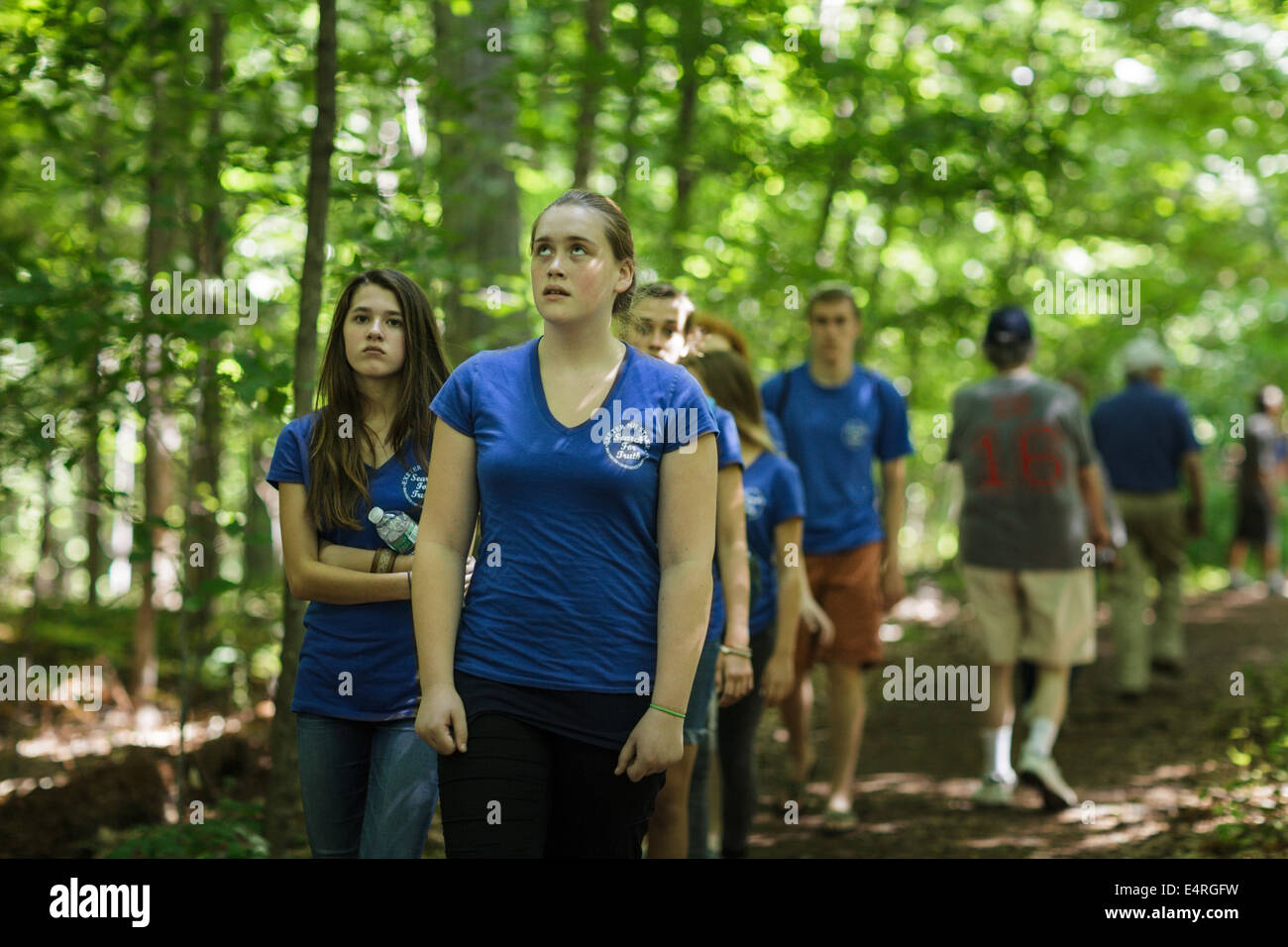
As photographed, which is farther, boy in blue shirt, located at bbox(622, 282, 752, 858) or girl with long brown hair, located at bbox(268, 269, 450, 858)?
boy in blue shirt, located at bbox(622, 282, 752, 858)

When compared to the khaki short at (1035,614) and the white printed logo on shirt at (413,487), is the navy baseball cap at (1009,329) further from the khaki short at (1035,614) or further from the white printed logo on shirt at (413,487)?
the white printed logo on shirt at (413,487)

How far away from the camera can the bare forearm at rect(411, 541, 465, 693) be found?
2883 millimetres

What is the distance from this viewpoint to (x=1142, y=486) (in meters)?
9.87

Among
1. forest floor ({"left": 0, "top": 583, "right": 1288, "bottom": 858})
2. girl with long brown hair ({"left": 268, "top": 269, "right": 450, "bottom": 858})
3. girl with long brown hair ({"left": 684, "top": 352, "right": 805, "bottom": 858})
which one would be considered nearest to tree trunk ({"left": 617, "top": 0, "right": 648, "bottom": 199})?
girl with long brown hair ({"left": 684, "top": 352, "right": 805, "bottom": 858})

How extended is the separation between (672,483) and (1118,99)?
10318 millimetres

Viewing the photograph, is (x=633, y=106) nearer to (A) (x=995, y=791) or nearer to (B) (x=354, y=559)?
(A) (x=995, y=791)

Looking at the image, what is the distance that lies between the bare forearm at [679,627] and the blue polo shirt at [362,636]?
0.99 metres

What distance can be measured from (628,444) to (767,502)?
234cm

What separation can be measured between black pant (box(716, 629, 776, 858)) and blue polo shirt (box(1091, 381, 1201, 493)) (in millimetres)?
5570

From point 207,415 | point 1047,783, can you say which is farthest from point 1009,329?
point 207,415

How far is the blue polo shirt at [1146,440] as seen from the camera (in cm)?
978

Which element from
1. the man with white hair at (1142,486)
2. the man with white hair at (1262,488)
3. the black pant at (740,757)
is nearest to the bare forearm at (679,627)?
the black pant at (740,757)

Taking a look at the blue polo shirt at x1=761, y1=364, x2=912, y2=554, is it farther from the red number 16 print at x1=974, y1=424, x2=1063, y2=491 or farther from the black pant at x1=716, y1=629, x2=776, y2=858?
the black pant at x1=716, y1=629, x2=776, y2=858

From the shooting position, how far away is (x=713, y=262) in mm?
7773
